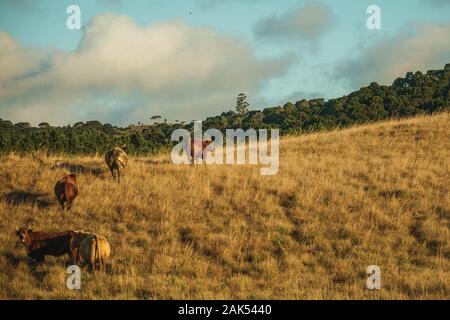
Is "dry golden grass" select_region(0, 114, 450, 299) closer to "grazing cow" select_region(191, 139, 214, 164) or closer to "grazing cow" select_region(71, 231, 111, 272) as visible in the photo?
"grazing cow" select_region(71, 231, 111, 272)

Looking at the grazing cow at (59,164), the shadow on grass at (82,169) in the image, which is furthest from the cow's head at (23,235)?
the grazing cow at (59,164)

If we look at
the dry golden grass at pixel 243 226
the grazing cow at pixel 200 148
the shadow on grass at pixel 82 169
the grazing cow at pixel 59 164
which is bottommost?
the dry golden grass at pixel 243 226

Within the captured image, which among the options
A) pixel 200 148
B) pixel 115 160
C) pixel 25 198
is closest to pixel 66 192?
pixel 25 198

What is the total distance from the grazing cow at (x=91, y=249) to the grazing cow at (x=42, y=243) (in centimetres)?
29

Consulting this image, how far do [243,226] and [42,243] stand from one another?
525 cm

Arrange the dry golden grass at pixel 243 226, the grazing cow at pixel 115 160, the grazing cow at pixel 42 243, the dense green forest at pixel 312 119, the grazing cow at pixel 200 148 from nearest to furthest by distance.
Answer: the dry golden grass at pixel 243 226
the grazing cow at pixel 42 243
the grazing cow at pixel 115 160
the grazing cow at pixel 200 148
the dense green forest at pixel 312 119

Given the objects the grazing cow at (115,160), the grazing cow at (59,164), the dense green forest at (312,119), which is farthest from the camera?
the dense green forest at (312,119)

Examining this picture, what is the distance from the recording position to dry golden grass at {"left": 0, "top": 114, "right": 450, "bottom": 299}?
1048cm

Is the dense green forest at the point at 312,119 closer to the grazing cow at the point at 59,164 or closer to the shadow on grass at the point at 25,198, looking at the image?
the grazing cow at the point at 59,164

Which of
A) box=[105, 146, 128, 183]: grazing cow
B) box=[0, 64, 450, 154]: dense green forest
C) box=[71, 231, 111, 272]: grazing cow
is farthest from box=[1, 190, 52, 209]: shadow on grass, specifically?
box=[0, 64, 450, 154]: dense green forest

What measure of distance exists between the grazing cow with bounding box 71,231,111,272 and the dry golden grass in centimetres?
38

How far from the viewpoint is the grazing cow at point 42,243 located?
11.3 m

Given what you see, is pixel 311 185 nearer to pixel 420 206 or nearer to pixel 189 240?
pixel 420 206

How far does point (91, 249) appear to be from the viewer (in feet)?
35.7
